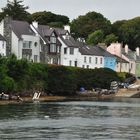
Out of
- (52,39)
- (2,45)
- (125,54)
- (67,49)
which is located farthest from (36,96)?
(125,54)

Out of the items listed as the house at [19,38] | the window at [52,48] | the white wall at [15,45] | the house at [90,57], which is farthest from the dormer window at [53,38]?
the house at [90,57]

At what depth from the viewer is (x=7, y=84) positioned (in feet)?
361

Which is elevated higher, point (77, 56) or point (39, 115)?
point (77, 56)

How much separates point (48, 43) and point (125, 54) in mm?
42550

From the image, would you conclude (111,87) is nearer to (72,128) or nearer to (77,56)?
(77,56)

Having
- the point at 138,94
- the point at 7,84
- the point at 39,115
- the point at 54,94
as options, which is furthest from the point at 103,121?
the point at 138,94

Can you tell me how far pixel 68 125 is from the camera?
209ft

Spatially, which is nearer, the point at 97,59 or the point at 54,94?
the point at 54,94

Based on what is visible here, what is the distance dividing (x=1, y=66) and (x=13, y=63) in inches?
133

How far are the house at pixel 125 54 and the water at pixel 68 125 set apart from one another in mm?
94142

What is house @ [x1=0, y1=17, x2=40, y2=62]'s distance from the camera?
136125 millimetres

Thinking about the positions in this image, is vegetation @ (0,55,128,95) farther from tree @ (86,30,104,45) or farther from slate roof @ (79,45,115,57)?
tree @ (86,30,104,45)

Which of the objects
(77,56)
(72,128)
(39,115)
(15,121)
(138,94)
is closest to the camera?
(72,128)

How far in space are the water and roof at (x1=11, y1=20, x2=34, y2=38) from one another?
5392 cm
